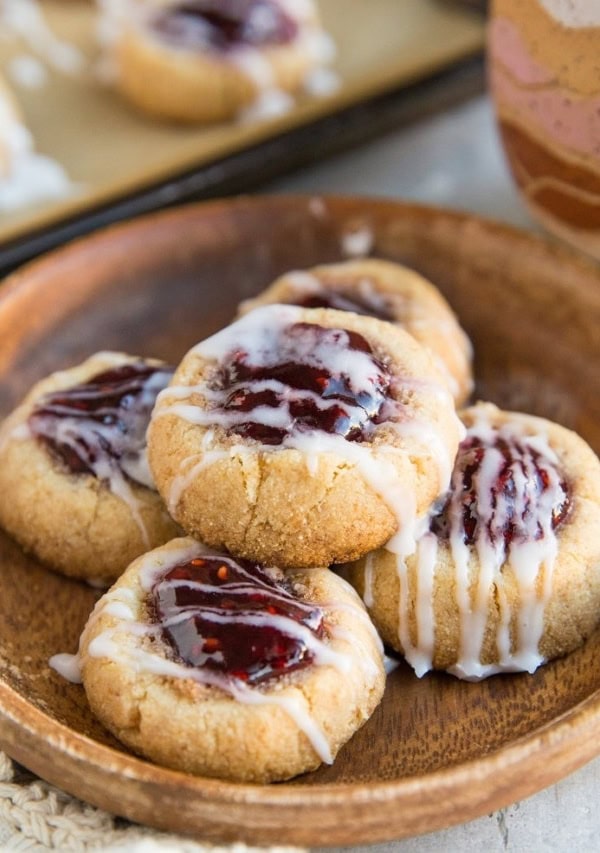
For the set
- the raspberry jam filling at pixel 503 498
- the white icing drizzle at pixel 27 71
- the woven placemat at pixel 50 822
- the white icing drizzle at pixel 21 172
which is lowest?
the woven placemat at pixel 50 822

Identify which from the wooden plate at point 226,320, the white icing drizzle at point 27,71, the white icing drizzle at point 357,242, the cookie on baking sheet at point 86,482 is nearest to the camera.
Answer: the wooden plate at point 226,320

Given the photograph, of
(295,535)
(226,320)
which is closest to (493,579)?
(295,535)

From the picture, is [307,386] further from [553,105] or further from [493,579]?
[553,105]

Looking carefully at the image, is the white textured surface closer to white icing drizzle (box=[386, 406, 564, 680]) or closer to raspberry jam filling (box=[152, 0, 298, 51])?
raspberry jam filling (box=[152, 0, 298, 51])

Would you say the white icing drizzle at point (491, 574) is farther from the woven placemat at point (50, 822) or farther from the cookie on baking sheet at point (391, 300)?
the woven placemat at point (50, 822)

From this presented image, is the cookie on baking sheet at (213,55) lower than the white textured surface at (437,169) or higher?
higher

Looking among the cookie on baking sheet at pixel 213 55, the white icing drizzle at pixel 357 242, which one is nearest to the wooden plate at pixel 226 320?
the white icing drizzle at pixel 357 242

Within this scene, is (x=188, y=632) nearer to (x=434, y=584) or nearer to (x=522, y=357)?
(x=434, y=584)

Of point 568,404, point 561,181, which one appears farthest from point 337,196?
point 568,404
